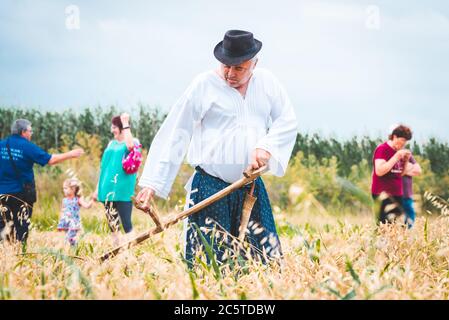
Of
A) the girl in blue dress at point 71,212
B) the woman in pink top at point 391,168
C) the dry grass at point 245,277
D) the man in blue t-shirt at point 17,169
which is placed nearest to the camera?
the dry grass at point 245,277

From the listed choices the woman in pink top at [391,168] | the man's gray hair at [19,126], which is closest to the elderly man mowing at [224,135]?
the woman in pink top at [391,168]

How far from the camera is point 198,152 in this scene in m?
3.82

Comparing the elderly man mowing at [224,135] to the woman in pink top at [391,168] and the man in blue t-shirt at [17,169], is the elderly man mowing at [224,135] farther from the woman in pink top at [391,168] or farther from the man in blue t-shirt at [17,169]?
the woman in pink top at [391,168]

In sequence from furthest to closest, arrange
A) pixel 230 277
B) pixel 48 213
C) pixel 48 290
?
pixel 48 213 < pixel 230 277 < pixel 48 290

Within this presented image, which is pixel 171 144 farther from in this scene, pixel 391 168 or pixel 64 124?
pixel 64 124

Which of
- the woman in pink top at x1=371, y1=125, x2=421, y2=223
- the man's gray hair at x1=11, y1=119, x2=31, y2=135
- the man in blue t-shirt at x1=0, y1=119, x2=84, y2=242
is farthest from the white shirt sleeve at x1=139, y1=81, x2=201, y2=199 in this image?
the woman in pink top at x1=371, y1=125, x2=421, y2=223

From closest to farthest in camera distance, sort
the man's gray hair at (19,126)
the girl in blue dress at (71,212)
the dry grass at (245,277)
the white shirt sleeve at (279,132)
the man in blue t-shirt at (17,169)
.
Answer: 1. the dry grass at (245,277)
2. the white shirt sleeve at (279,132)
3. the man in blue t-shirt at (17,169)
4. the man's gray hair at (19,126)
5. the girl in blue dress at (71,212)

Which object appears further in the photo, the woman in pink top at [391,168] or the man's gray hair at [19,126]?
the woman in pink top at [391,168]

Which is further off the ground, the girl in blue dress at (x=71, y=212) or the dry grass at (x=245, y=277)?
the girl in blue dress at (x=71, y=212)

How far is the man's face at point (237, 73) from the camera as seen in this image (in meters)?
3.70

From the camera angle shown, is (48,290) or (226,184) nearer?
(48,290)
